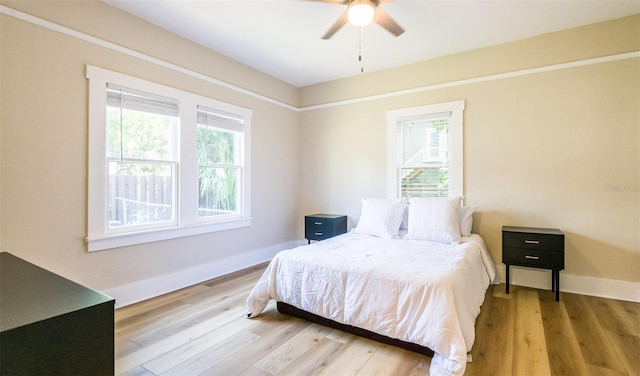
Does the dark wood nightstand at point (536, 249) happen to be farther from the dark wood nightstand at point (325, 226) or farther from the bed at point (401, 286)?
the dark wood nightstand at point (325, 226)

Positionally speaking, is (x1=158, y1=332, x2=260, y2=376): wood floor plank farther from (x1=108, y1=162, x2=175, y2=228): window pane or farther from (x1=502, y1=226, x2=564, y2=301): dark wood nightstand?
(x1=502, y1=226, x2=564, y2=301): dark wood nightstand

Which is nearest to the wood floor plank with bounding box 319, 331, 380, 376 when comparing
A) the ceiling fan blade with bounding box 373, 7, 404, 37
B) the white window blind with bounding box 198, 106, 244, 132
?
the ceiling fan blade with bounding box 373, 7, 404, 37

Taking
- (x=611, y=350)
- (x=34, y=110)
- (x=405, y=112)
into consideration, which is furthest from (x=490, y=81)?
(x=34, y=110)

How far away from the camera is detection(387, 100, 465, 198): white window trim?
3.73 meters

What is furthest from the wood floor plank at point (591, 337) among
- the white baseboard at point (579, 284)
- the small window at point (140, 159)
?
the small window at point (140, 159)

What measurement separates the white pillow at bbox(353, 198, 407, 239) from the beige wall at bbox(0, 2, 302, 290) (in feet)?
6.87

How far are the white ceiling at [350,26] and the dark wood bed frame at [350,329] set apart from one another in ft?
9.09

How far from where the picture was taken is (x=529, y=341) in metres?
2.20

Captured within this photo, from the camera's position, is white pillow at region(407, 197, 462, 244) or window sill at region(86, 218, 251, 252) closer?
window sill at region(86, 218, 251, 252)

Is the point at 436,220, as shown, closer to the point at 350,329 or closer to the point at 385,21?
the point at 350,329

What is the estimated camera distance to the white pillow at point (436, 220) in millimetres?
3180

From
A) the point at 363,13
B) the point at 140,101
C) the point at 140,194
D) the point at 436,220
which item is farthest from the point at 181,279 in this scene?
the point at 363,13

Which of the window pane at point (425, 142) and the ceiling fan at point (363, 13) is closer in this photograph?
the ceiling fan at point (363, 13)

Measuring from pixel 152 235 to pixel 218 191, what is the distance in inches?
39.4
